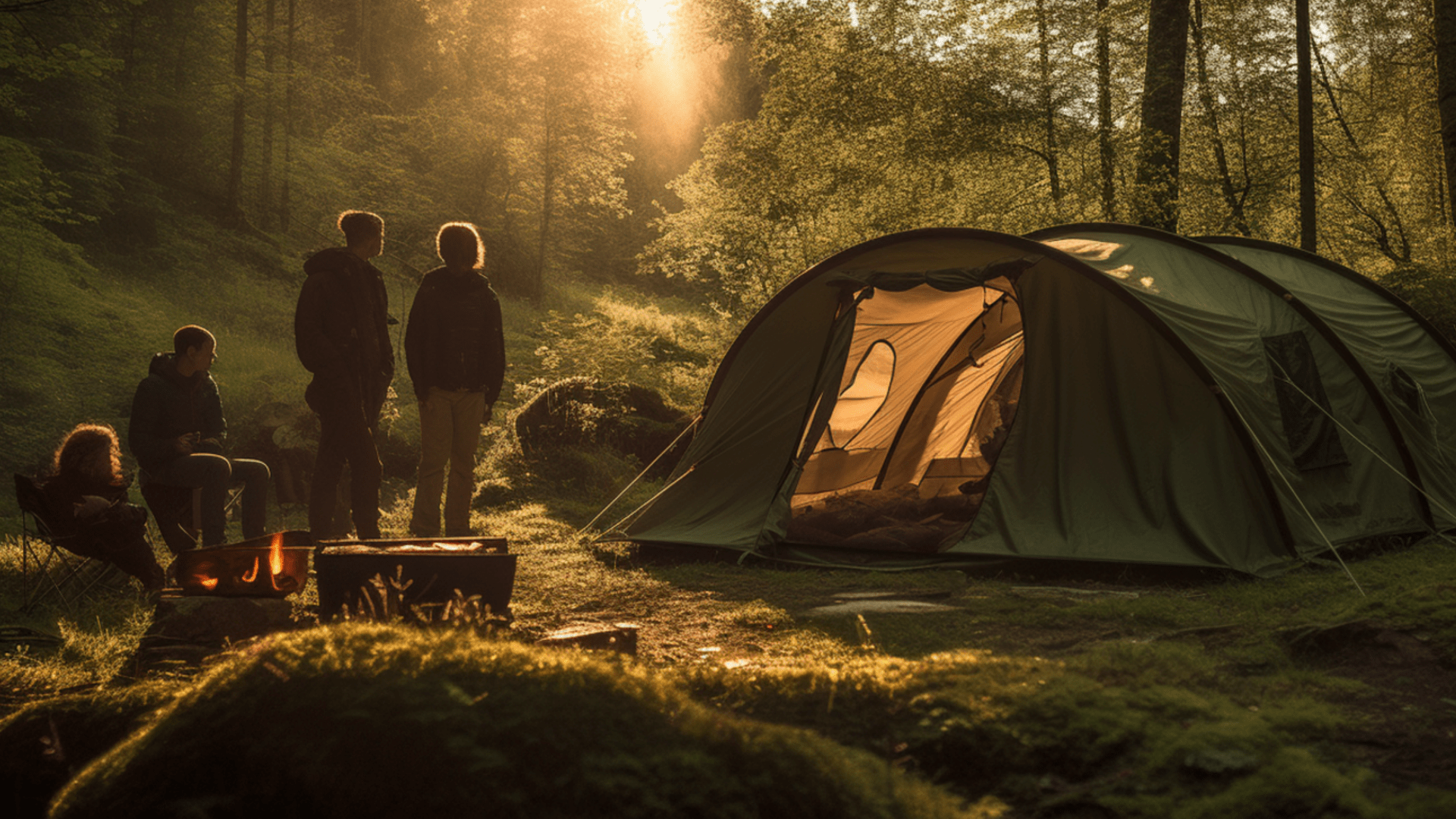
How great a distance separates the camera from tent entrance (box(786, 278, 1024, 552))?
25.7 ft

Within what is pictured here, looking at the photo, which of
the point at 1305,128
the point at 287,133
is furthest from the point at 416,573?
the point at 287,133

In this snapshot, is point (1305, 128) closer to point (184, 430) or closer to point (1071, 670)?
point (1071, 670)

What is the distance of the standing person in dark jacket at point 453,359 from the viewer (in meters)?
5.75

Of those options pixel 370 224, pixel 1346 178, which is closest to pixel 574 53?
pixel 1346 178

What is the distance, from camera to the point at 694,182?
21.1 metres

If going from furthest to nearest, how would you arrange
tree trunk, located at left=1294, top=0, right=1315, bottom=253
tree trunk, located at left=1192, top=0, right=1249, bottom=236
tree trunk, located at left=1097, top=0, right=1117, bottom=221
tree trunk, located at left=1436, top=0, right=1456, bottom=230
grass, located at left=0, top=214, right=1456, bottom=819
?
tree trunk, located at left=1192, top=0, right=1249, bottom=236 < tree trunk, located at left=1097, top=0, right=1117, bottom=221 < tree trunk, located at left=1294, top=0, right=1315, bottom=253 < tree trunk, located at left=1436, top=0, right=1456, bottom=230 < grass, located at left=0, top=214, right=1456, bottom=819

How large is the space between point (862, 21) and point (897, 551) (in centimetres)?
1040

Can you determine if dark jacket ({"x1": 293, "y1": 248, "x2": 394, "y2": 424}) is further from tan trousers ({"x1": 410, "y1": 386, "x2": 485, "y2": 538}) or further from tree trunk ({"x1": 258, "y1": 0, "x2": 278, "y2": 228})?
tree trunk ({"x1": 258, "y1": 0, "x2": 278, "y2": 228})

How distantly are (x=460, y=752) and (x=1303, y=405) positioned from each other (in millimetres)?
5947

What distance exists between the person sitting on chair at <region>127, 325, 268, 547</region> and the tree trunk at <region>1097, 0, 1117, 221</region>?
395 inches

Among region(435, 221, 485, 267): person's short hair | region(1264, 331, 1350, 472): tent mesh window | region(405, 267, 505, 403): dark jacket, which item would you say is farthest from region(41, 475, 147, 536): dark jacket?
region(1264, 331, 1350, 472): tent mesh window

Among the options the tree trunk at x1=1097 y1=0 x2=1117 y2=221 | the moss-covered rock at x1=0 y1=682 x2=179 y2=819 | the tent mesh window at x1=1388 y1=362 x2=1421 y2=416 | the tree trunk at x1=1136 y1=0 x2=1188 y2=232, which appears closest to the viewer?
the moss-covered rock at x1=0 y1=682 x2=179 y2=819

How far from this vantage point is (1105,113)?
12484 millimetres

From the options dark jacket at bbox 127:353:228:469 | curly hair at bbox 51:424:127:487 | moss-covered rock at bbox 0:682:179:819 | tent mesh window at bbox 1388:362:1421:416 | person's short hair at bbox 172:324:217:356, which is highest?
person's short hair at bbox 172:324:217:356
